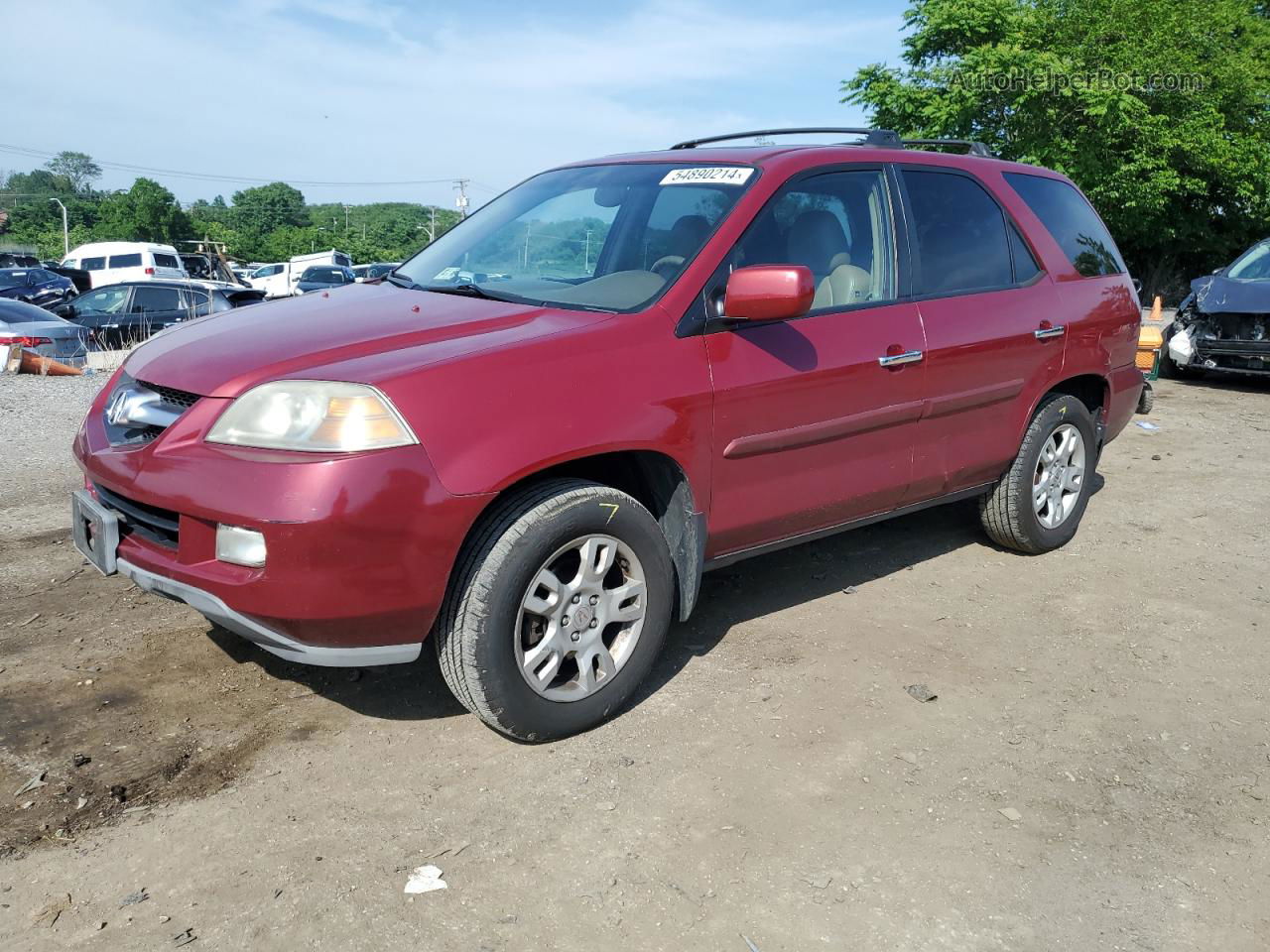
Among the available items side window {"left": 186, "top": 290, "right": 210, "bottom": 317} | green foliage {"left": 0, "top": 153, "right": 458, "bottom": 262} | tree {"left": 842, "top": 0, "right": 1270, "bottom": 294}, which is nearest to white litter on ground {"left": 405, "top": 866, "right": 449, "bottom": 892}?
side window {"left": 186, "top": 290, "right": 210, "bottom": 317}

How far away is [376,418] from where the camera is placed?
2.85 metres

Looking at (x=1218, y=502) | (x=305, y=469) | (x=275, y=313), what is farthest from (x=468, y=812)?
(x=1218, y=502)

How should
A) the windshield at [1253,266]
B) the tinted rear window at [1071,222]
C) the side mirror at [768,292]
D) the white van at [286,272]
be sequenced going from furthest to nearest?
the white van at [286,272]
the windshield at [1253,266]
the tinted rear window at [1071,222]
the side mirror at [768,292]

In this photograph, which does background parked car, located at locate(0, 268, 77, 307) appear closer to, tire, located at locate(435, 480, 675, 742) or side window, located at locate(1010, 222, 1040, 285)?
side window, located at locate(1010, 222, 1040, 285)

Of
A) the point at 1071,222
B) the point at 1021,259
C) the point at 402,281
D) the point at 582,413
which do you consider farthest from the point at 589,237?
the point at 1071,222

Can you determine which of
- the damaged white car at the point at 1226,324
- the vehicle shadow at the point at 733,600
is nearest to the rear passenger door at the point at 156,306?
the vehicle shadow at the point at 733,600

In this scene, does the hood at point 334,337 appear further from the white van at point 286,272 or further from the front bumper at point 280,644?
the white van at point 286,272

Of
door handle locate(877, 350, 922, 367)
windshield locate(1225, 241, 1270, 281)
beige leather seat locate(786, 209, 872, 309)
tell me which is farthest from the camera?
windshield locate(1225, 241, 1270, 281)

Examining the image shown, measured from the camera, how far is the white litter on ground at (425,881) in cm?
261

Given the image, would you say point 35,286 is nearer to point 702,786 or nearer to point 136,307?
point 136,307

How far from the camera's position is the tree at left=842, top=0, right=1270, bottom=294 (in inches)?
969

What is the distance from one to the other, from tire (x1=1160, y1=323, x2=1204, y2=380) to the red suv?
821cm

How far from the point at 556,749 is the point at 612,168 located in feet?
7.68

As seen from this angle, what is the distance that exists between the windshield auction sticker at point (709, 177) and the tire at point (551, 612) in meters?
1.30
